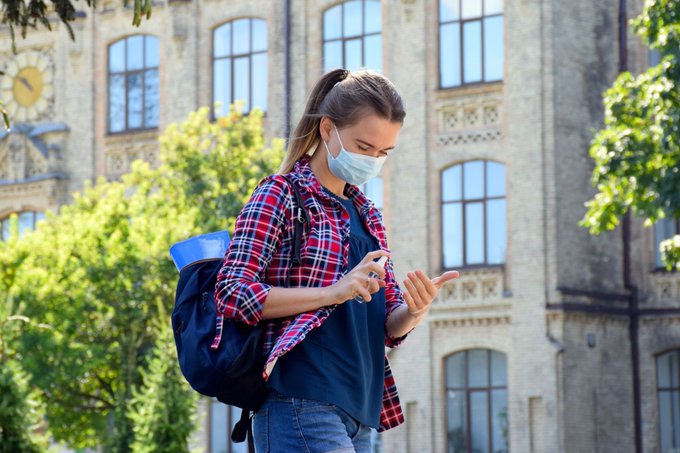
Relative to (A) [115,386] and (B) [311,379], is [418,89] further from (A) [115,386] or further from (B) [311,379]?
(B) [311,379]

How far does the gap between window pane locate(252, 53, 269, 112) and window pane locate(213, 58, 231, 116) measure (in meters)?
0.80

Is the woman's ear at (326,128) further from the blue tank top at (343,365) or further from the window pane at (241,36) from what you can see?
the window pane at (241,36)

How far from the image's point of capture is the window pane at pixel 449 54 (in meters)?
35.2

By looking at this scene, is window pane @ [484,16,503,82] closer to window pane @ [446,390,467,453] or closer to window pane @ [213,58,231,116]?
window pane @ [446,390,467,453]

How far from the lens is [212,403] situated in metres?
37.2

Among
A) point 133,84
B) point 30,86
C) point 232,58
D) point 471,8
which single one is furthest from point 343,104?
point 30,86

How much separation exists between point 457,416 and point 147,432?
11.6 metres

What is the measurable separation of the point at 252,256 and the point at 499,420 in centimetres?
2861

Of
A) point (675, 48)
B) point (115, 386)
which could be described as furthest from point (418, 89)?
point (675, 48)

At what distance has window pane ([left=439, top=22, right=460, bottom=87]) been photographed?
35.2 metres

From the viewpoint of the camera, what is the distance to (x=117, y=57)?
41125 mm

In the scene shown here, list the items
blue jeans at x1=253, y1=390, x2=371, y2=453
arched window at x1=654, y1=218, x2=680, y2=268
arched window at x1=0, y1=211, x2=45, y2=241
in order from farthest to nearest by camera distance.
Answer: arched window at x1=0, y1=211, x2=45, y2=241
arched window at x1=654, y1=218, x2=680, y2=268
blue jeans at x1=253, y1=390, x2=371, y2=453

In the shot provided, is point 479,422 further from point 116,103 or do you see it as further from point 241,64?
point 116,103

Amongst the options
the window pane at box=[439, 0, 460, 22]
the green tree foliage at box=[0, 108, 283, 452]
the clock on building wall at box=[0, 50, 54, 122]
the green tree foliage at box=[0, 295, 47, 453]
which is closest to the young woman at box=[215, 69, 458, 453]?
the green tree foliage at box=[0, 295, 47, 453]
